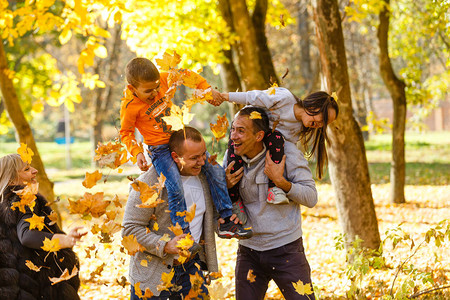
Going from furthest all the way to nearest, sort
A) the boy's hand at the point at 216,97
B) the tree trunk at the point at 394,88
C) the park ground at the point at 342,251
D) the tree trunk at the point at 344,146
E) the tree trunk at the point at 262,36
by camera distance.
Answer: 1. the tree trunk at the point at 394,88
2. the tree trunk at the point at 262,36
3. the tree trunk at the point at 344,146
4. the park ground at the point at 342,251
5. the boy's hand at the point at 216,97

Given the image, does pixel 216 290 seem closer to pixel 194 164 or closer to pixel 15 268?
pixel 194 164

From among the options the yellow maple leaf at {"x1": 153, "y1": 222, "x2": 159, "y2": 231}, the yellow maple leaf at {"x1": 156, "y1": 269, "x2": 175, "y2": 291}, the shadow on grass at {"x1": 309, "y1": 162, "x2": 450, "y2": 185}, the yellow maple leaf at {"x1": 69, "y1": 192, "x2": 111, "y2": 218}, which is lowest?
the shadow on grass at {"x1": 309, "y1": 162, "x2": 450, "y2": 185}

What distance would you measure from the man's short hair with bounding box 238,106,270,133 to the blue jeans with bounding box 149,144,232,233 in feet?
1.16

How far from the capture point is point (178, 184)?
304cm

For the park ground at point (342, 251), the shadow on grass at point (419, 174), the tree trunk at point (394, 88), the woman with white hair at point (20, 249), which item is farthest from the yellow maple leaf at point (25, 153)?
the shadow on grass at point (419, 174)

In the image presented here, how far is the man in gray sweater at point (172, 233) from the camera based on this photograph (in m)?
2.93

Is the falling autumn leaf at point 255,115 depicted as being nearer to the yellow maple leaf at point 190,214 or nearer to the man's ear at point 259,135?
the man's ear at point 259,135

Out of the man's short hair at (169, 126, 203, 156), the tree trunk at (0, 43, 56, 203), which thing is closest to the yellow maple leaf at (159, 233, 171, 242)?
the man's short hair at (169, 126, 203, 156)

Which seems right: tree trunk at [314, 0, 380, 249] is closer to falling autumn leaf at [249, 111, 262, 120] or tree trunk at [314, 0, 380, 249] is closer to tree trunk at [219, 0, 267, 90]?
tree trunk at [219, 0, 267, 90]

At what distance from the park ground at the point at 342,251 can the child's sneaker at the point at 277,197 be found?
1.96 feet

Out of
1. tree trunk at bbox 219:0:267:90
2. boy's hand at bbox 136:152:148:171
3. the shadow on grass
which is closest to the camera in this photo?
boy's hand at bbox 136:152:148:171

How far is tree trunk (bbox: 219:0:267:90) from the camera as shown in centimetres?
827

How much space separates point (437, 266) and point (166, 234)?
4002 millimetres

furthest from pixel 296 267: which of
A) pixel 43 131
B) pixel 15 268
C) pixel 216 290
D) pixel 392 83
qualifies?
pixel 43 131
